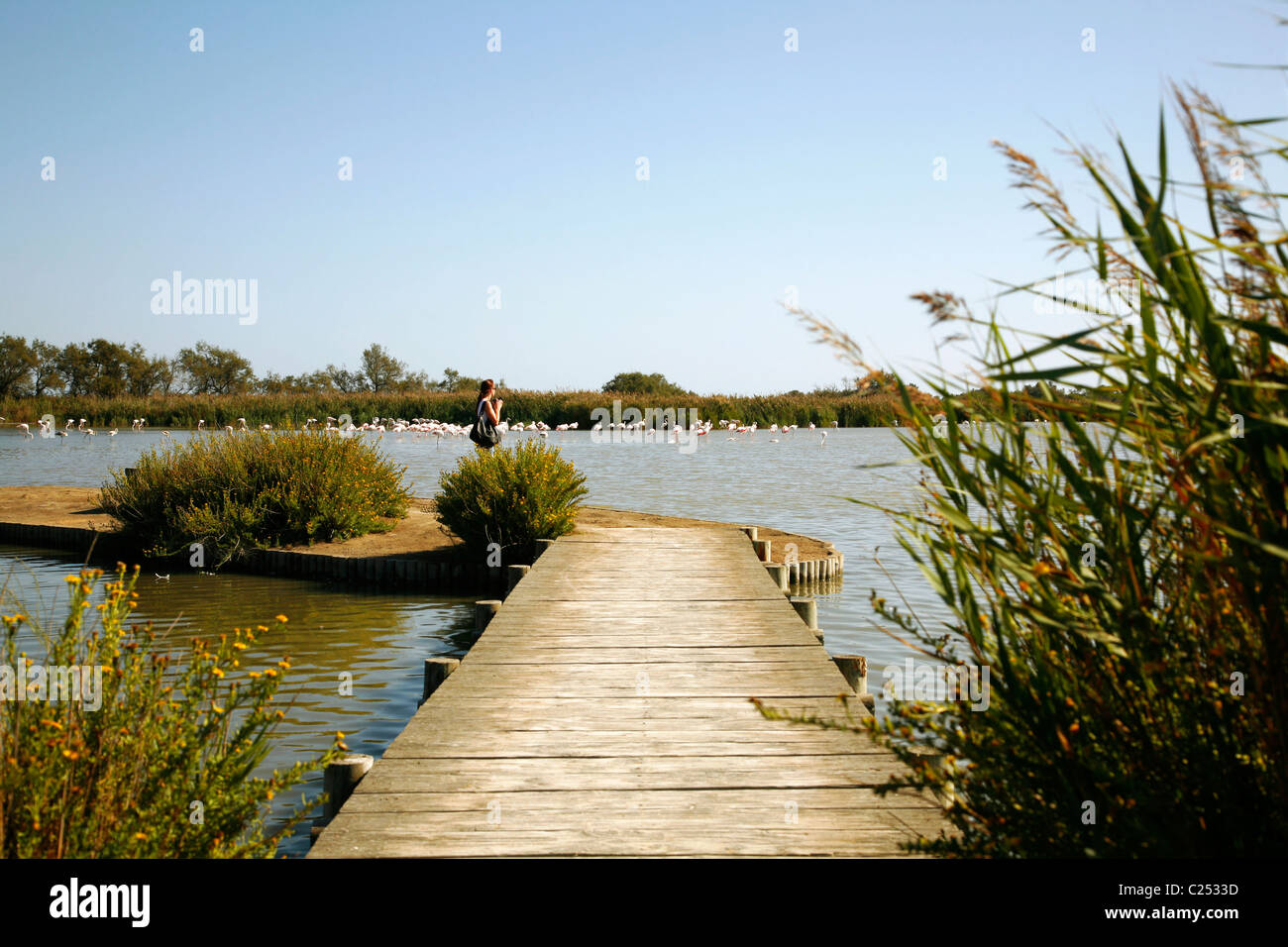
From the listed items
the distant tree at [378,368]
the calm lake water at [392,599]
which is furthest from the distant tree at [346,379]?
the calm lake water at [392,599]

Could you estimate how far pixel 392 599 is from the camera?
12164 mm

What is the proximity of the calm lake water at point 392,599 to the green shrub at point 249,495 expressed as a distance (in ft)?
2.74

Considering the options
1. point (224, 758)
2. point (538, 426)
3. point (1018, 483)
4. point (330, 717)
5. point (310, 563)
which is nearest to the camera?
point (1018, 483)

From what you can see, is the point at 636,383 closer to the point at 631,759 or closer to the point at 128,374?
the point at 128,374

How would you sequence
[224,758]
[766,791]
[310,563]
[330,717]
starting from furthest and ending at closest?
1. [310,563]
2. [330,717]
3. [766,791]
4. [224,758]

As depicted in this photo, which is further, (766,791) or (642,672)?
(642,672)

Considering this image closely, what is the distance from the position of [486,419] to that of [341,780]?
10767 millimetres

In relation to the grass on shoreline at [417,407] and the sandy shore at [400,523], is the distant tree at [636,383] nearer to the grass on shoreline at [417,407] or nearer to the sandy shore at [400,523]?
the grass on shoreline at [417,407]

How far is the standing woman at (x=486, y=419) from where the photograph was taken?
1434 cm

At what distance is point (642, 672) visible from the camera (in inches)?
227

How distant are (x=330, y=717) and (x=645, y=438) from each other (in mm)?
46083

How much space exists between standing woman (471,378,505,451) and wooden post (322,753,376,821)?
10.3m
